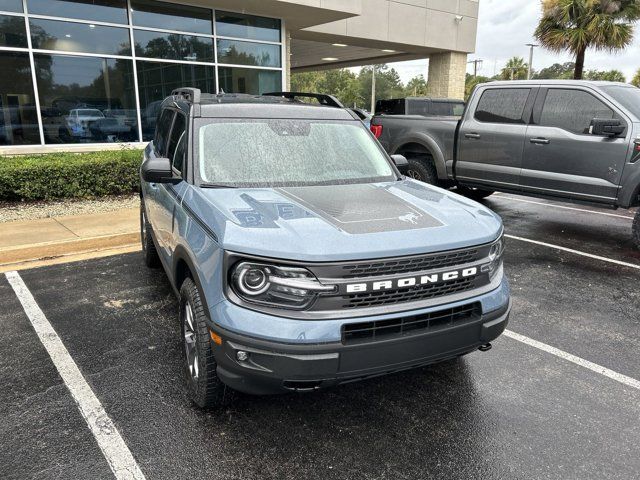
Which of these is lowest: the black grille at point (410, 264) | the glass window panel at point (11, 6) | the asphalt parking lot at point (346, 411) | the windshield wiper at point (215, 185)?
the asphalt parking lot at point (346, 411)

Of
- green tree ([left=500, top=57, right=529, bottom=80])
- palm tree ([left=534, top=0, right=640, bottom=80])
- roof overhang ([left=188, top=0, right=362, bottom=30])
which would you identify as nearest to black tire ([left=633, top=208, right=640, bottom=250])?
roof overhang ([left=188, top=0, right=362, bottom=30])

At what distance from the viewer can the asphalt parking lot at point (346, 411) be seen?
8.65 ft

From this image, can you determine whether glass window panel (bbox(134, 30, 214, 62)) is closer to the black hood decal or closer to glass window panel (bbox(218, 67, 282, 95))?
glass window panel (bbox(218, 67, 282, 95))

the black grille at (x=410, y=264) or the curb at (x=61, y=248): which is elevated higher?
the black grille at (x=410, y=264)

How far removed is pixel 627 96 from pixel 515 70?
6318 centimetres

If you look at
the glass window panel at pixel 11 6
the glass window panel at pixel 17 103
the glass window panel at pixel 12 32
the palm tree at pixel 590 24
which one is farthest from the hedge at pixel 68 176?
the palm tree at pixel 590 24

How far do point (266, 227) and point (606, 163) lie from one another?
210 inches

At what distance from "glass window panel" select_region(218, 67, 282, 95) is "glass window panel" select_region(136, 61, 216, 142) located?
706mm

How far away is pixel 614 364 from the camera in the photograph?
3.69m

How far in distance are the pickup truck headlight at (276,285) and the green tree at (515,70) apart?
6446 centimetres

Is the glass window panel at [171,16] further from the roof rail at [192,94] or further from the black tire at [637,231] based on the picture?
the black tire at [637,231]

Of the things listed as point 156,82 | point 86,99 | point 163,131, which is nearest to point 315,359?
point 163,131

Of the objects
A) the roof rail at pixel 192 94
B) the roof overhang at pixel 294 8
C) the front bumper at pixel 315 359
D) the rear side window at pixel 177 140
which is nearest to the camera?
the front bumper at pixel 315 359

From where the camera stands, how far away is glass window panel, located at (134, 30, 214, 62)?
12.0m
